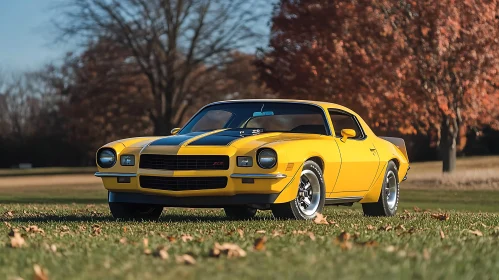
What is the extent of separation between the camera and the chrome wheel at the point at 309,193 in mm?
9797

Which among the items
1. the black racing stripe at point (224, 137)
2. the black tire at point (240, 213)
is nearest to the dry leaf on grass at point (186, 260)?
the black racing stripe at point (224, 137)

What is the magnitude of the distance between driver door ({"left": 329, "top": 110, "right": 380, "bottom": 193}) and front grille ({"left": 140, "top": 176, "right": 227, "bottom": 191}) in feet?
5.39

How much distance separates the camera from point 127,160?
973cm

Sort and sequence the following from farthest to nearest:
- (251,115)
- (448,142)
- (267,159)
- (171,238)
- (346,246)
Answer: (448,142)
(251,115)
(267,159)
(171,238)
(346,246)

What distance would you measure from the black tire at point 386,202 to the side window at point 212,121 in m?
2.20

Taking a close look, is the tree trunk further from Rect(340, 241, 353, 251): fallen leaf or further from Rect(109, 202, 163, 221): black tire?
Rect(340, 241, 353, 251): fallen leaf

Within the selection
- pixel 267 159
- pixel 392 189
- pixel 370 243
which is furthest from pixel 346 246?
pixel 392 189

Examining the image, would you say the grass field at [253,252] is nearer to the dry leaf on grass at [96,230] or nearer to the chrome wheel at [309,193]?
the dry leaf on grass at [96,230]

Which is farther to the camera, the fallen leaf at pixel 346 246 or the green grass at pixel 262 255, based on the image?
the fallen leaf at pixel 346 246

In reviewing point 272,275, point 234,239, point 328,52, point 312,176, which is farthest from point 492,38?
point 272,275

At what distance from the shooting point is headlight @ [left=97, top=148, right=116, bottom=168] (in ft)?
32.3

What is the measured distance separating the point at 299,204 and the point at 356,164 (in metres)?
1.24

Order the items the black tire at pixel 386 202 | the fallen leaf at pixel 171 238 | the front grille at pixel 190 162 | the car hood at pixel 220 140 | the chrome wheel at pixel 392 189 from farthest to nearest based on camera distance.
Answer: the chrome wheel at pixel 392 189
the black tire at pixel 386 202
the car hood at pixel 220 140
the front grille at pixel 190 162
the fallen leaf at pixel 171 238

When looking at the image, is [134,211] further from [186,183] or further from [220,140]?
[220,140]
